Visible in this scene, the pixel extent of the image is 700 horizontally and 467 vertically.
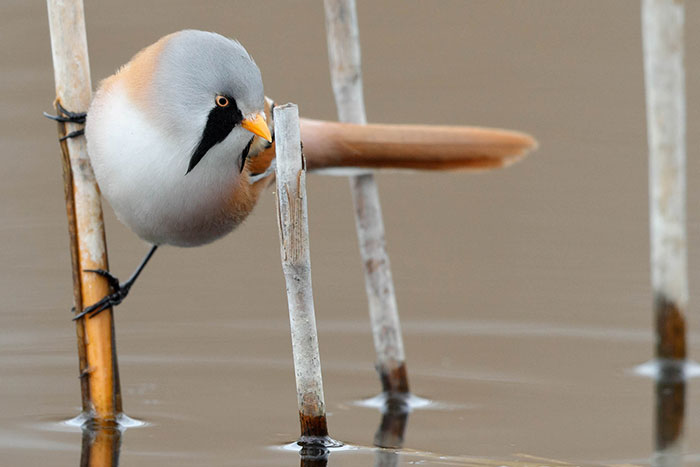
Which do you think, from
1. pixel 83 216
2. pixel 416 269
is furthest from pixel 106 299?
pixel 416 269

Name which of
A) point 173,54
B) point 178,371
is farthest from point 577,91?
point 173,54

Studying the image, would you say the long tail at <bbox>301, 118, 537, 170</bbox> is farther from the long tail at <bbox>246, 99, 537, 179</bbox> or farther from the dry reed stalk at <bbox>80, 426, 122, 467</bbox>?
the dry reed stalk at <bbox>80, 426, 122, 467</bbox>

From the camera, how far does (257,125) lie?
108 inches

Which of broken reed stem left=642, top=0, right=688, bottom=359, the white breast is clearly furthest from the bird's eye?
broken reed stem left=642, top=0, right=688, bottom=359

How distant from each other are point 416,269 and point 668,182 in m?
1.31

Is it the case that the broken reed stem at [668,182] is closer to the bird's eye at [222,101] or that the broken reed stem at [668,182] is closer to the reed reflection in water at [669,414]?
the reed reflection in water at [669,414]

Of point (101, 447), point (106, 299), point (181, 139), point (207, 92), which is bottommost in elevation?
point (101, 447)

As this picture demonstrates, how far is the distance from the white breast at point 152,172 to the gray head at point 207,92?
0.12 ft

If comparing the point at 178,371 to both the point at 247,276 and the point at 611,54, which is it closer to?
the point at 247,276

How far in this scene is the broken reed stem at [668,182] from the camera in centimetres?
411

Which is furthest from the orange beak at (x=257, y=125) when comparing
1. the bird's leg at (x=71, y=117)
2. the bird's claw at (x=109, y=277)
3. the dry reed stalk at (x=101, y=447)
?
the dry reed stalk at (x=101, y=447)

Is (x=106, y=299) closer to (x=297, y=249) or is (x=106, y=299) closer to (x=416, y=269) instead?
(x=297, y=249)

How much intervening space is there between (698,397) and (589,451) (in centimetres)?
69

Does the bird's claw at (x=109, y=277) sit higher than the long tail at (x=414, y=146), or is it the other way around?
the long tail at (x=414, y=146)
